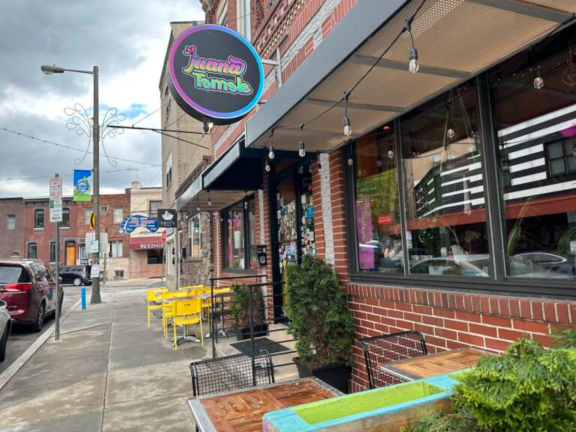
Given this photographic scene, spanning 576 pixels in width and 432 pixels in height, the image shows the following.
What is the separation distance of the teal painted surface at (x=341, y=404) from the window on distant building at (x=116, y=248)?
3827 cm

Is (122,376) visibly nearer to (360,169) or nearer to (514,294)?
(360,169)

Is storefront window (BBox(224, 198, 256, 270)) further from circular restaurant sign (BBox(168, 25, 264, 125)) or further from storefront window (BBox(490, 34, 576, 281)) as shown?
storefront window (BBox(490, 34, 576, 281))

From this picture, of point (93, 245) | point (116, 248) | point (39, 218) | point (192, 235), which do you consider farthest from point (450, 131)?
point (39, 218)

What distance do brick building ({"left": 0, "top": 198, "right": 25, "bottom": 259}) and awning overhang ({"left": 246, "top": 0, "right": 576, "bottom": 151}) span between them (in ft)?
130

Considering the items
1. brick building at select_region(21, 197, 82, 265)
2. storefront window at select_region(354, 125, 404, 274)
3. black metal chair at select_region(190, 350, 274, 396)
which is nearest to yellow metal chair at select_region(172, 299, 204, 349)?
black metal chair at select_region(190, 350, 274, 396)

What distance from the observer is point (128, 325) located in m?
10.0

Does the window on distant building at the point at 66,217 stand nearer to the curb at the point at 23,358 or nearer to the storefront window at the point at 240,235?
the curb at the point at 23,358

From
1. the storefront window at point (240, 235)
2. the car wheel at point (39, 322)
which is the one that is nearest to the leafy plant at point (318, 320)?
the storefront window at point (240, 235)

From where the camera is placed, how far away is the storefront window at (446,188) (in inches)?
127

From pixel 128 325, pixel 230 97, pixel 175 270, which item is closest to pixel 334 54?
pixel 230 97

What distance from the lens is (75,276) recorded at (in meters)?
29.4

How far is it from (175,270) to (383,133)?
14.8m

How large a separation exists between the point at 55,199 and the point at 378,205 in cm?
703

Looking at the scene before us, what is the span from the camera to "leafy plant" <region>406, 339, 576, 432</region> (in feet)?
3.74
